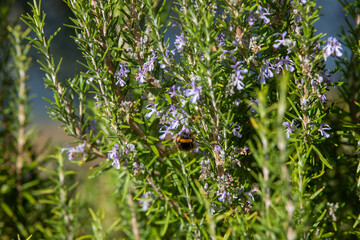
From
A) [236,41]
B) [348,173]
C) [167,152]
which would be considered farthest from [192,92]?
[348,173]

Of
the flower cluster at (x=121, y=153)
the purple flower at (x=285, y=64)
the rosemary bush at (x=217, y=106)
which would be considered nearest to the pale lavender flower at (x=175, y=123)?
the rosemary bush at (x=217, y=106)

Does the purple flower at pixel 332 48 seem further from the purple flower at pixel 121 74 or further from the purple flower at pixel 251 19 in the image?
the purple flower at pixel 121 74

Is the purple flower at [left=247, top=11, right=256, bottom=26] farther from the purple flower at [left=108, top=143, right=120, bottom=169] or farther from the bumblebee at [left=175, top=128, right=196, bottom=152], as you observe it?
the purple flower at [left=108, top=143, right=120, bottom=169]

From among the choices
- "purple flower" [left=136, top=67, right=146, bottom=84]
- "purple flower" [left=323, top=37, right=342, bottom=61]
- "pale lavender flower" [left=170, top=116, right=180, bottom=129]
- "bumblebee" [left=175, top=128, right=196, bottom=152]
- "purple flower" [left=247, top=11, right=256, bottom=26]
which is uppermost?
A: "purple flower" [left=247, top=11, right=256, bottom=26]

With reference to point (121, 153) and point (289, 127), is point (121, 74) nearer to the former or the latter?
point (121, 153)

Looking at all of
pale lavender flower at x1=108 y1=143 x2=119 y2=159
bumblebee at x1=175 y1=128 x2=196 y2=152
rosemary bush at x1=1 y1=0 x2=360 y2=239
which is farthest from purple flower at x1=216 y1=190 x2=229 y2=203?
pale lavender flower at x1=108 y1=143 x2=119 y2=159

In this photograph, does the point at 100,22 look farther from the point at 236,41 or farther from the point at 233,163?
the point at 233,163

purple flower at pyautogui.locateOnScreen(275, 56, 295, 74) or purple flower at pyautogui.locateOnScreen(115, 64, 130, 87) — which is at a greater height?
purple flower at pyautogui.locateOnScreen(275, 56, 295, 74)
